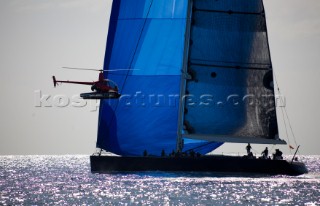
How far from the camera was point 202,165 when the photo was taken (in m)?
51.4

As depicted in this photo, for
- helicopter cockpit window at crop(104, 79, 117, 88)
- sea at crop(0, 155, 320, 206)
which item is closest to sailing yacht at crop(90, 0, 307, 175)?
helicopter cockpit window at crop(104, 79, 117, 88)

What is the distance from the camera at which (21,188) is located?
5309 cm

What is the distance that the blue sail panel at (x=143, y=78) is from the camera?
180 ft

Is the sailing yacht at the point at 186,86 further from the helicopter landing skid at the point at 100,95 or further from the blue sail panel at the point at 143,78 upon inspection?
the helicopter landing skid at the point at 100,95

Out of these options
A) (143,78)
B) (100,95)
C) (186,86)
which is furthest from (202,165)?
(100,95)

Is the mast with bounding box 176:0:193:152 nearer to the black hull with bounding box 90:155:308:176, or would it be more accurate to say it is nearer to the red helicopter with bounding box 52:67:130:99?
the black hull with bounding box 90:155:308:176

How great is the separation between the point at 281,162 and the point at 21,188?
1659 cm

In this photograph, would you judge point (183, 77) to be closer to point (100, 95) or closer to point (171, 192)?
point (100, 95)

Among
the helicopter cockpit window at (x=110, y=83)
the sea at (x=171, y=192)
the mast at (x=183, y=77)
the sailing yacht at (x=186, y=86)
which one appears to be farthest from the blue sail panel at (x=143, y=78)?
the sea at (x=171, y=192)

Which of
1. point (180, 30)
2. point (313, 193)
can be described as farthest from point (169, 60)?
point (313, 193)

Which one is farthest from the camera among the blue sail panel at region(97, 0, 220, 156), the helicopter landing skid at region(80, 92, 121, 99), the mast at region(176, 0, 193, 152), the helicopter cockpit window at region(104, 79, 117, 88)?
the blue sail panel at region(97, 0, 220, 156)

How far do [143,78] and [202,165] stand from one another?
773cm

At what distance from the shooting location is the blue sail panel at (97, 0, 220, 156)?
55000 mm

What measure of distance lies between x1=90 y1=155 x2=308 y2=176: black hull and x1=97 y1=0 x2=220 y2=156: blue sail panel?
9.88 feet
